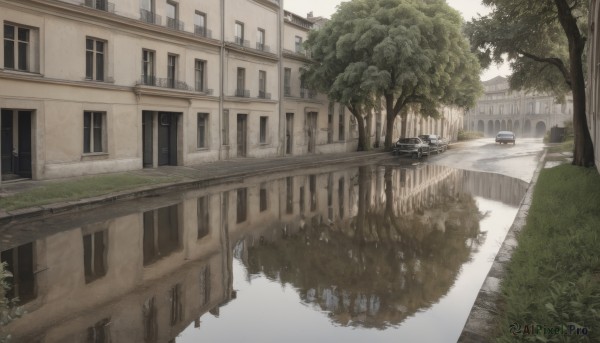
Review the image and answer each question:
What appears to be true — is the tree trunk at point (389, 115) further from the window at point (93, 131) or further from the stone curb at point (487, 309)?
the stone curb at point (487, 309)

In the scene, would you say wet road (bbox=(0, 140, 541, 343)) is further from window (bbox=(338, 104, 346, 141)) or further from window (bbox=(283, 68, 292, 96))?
Result: window (bbox=(338, 104, 346, 141))

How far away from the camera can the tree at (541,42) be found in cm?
1800

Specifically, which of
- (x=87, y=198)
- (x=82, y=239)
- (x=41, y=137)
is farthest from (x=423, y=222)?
(x=41, y=137)

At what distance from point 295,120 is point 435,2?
13038mm

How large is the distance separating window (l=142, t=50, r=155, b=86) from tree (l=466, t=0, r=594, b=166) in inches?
598

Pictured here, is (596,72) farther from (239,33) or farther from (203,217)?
(239,33)

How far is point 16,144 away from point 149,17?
8.30 m

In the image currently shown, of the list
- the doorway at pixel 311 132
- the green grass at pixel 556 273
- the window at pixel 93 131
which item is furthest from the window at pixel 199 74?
the green grass at pixel 556 273

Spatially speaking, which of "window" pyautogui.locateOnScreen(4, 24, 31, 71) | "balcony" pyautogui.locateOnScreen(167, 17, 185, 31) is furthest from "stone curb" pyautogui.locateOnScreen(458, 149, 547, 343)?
"balcony" pyautogui.locateOnScreen(167, 17, 185, 31)

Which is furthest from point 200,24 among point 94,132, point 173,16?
point 94,132

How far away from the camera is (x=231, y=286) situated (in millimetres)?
6723

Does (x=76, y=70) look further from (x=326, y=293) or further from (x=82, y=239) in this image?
(x=326, y=293)

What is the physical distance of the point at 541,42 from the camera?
23938 millimetres

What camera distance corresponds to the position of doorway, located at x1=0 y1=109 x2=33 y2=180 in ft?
53.4
